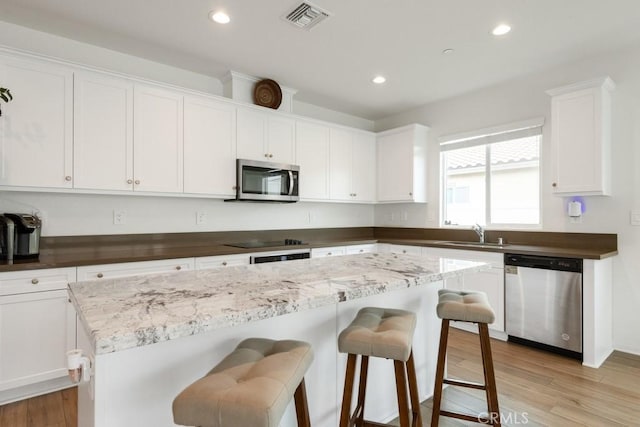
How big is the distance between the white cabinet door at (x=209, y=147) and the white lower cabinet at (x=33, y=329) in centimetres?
125

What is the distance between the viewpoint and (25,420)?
1989 mm

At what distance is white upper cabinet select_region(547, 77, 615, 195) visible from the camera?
9.25 feet

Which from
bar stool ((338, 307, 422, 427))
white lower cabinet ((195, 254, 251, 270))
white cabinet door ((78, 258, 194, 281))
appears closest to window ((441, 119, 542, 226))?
white lower cabinet ((195, 254, 251, 270))

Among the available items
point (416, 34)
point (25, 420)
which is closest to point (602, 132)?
point (416, 34)

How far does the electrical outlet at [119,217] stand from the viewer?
9.78ft

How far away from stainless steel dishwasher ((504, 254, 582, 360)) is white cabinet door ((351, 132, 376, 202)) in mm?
1955

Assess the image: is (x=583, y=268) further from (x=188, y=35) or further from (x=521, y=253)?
(x=188, y=35)

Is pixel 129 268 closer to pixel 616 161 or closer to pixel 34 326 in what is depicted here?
pixel 34 326

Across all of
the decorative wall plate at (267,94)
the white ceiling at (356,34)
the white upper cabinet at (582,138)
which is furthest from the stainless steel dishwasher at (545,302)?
the decorative wall plate at (267,94)

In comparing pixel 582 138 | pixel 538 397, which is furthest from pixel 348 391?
pixel 582 138

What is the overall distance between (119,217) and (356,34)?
8.30ft

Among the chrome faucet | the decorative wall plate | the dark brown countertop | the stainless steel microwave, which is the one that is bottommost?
the dark brown countertop

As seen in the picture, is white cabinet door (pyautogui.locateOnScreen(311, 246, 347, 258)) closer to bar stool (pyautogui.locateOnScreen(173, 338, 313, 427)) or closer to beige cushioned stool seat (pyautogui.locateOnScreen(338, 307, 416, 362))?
beige cushioned stool seat (pyautogui.locateOnScreen(338, 307, 416, 362))

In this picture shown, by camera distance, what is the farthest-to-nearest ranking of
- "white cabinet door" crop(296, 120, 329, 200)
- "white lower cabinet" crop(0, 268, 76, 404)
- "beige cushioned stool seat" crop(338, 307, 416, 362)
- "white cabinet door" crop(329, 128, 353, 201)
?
"white cabinet door" crop(329, 128, 353, 201), "white cabinet door" crop(296, 120, 329, 200), "white lower cabinet" crop(0, 268, 76, 404), "beige cushioned stool seat" crop(338, 307, 416, 362)
